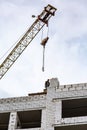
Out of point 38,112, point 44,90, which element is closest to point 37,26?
point 44,90

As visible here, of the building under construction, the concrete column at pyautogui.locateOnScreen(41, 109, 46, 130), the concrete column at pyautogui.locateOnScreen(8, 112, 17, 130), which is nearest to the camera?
the building under construction

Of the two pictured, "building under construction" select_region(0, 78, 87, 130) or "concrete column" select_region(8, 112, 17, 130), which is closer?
"building under construction" select_region(0, 78, 87, 130)

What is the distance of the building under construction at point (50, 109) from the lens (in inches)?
1280

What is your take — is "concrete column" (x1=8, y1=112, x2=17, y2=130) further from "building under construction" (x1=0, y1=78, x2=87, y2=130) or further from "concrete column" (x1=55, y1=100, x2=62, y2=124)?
"concrete column" (x1=55, y1=100, x2=62, y2=124)

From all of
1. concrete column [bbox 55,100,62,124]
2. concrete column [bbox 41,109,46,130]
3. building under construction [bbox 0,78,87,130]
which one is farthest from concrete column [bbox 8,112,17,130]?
concrete column [bbox 55,100,62,124]

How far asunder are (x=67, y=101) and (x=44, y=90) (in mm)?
4213

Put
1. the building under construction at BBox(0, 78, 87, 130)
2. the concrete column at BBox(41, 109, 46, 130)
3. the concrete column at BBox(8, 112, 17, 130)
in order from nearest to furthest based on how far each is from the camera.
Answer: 1. the building under construction at BBox(0, 78, 87, 130)
2. the concrete column at BBox(41, 109, 46, 130)
3. the concrete column at BBox(8, 112, 17, 130)

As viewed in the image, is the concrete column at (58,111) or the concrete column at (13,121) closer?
the concrete column at (58,111)

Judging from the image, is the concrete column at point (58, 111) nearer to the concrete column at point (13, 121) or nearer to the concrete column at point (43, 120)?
the concrete column at point (43, 120)

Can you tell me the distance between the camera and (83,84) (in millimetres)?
34250

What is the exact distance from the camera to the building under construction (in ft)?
107

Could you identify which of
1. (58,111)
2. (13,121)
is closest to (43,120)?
(58,111)

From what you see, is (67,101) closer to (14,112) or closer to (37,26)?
(14,112)

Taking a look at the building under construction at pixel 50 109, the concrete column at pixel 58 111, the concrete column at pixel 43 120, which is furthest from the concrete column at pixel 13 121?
the concrete column at pixel 58 111
